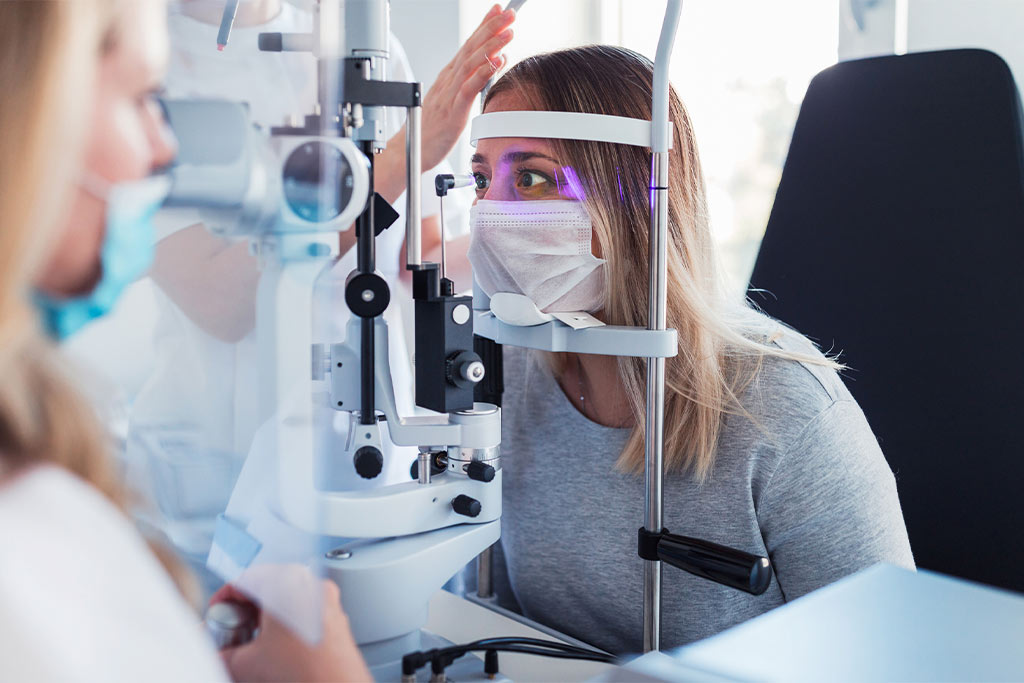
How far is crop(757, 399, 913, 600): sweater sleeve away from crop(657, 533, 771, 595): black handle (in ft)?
0.74

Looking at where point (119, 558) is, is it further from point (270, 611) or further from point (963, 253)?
point (963, 253)

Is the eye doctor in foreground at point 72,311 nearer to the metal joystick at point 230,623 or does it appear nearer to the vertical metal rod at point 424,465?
the metal joystick at point 230,623

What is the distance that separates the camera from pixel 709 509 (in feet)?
3.62

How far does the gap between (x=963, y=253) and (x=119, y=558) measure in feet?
4.06

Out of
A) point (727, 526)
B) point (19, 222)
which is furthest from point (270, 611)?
point (727, 526)

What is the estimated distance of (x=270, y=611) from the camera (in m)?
0.49

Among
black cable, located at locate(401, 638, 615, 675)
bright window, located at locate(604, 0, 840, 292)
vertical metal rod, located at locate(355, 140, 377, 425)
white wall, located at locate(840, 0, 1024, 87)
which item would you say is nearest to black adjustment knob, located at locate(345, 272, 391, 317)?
vertical metal rod, located at locate(355, 140, 377, 425)

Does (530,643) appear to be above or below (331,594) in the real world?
below

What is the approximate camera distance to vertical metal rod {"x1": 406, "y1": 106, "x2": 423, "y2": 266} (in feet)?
2.53

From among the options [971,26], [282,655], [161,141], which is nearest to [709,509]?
[282,655]

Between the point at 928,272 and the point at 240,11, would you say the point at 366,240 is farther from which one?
the point at 928,272

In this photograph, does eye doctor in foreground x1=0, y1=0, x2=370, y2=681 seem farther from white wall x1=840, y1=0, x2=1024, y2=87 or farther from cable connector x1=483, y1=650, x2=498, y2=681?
white wall x1=840, y1=0, x2=1024, y2=87

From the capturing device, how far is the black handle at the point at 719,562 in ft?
2.64

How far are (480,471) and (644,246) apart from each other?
1.47 ft
